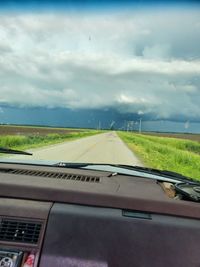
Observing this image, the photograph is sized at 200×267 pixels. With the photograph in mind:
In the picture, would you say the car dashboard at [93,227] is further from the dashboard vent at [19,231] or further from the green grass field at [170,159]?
the green grass field at [170,159]

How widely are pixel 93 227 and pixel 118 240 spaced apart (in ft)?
0.55

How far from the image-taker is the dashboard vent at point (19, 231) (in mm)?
2375

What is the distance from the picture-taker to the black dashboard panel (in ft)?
7.55

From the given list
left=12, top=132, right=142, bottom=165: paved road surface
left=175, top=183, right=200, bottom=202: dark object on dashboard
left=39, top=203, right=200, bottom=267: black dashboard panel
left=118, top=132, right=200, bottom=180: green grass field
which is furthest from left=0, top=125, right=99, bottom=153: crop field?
left=39, top=203, right=200, bottom=267: black dashboard panel

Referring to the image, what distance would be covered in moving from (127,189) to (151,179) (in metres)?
0.57

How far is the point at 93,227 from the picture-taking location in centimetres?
243

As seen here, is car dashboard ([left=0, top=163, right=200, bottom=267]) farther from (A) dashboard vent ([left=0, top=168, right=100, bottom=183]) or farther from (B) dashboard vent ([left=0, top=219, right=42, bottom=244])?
(A) dashboard vent ([left=0, top=168, right=100, bottom=183])

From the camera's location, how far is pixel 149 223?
247 cm

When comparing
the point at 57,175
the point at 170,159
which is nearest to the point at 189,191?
the point at 57,175

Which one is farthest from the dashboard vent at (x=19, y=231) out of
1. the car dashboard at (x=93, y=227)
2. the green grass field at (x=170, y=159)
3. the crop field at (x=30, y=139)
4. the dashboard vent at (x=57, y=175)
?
the green grass field at (x=170, y=159)

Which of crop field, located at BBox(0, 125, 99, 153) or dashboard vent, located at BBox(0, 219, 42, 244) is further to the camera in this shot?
crop field, located at BBox(0, 125, 99, 153)

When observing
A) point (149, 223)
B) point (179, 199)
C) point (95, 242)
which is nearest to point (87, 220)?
point (95, 242)

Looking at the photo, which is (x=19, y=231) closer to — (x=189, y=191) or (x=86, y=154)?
(x=189, y=191)

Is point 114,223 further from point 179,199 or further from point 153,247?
point 179,199
